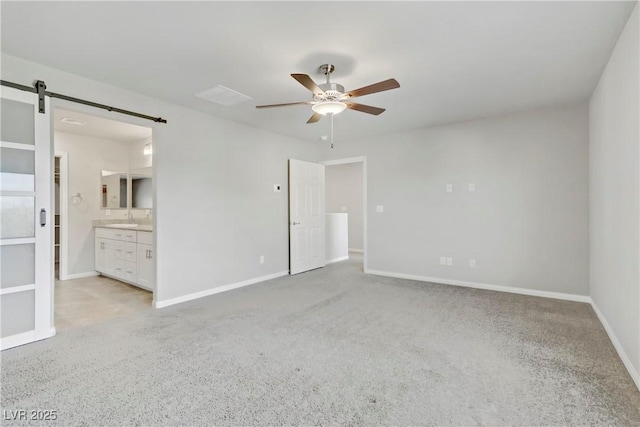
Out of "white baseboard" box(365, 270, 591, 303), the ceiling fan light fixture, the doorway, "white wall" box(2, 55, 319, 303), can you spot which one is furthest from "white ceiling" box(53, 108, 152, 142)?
"white baseboard" box(365, 270, 591, 303)

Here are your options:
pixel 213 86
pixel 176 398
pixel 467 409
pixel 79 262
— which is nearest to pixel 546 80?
pixel 467 409

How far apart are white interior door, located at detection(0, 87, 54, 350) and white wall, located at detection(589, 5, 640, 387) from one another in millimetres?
4686

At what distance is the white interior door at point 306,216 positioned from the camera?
221 inches

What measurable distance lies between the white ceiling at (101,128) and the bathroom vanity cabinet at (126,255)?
162cm

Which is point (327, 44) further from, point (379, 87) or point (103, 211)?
point (103, 211)

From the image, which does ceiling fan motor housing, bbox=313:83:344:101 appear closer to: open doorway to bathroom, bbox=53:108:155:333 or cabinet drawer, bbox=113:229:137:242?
open doorway to bathroom, bbox=53:108:155:333

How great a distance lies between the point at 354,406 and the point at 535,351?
5.59 ft

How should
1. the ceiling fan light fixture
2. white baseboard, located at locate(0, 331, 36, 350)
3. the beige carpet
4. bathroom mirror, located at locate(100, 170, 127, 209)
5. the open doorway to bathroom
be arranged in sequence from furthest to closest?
bathroom mirror, located at locate(100, 170, 127, 209), the open doorway to bathroom, the ceiling fan light fixture, white baseboard, located at locate(0, 331, 36, 350), the beige carpet

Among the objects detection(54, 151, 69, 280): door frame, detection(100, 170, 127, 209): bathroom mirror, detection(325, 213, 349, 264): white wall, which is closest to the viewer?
detection(54, 151, 69, 280): door frame

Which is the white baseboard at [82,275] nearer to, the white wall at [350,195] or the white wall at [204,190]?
the white wall at [204,190]

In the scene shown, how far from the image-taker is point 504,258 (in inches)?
173

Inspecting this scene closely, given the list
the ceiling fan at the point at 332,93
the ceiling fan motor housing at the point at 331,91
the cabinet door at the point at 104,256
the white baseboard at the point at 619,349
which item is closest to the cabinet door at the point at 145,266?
the cabinet door at the point at 104,256

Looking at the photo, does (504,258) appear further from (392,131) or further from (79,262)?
(79,262)

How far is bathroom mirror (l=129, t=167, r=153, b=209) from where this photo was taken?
5.58 meters
